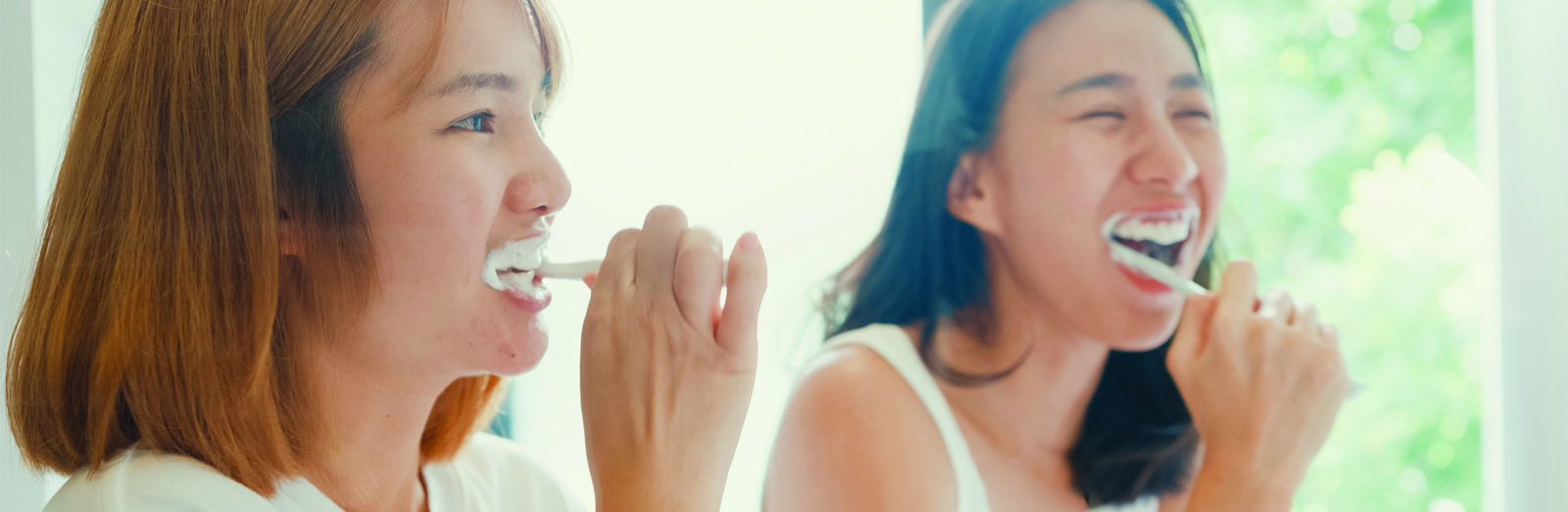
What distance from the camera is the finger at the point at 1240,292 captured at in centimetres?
70

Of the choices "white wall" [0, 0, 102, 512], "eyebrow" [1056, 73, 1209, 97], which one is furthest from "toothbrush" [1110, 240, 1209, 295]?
"white wall" [0, 0, 102, 512]

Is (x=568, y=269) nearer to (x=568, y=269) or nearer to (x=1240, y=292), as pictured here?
(x=568, y=269)

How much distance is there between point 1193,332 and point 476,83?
0.51m

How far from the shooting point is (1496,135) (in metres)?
0.77

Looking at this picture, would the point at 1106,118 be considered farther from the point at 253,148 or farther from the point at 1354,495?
the point at 253,148

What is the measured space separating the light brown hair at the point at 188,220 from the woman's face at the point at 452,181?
0.06ft

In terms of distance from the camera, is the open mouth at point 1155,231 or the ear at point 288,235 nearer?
the ear at point 288,235

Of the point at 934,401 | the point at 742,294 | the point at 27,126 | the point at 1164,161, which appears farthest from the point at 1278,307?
the point at 27,126

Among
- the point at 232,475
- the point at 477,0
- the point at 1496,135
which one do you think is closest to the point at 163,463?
the point at 232,475

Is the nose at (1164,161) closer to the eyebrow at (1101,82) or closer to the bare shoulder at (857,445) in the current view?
the eyebrow at (1101,82)

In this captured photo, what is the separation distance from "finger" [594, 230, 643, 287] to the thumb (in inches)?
15.4

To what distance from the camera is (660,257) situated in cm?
56

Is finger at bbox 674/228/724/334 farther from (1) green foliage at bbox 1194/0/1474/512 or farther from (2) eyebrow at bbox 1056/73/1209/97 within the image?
(1) green foliage at bbox 1194/0/1474/512

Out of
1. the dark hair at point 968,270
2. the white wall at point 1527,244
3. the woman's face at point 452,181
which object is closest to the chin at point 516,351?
the woman's face at point 452,181
